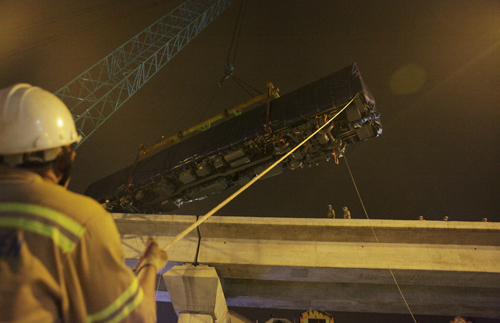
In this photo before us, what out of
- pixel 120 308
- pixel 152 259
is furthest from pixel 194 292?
pixel 120 308

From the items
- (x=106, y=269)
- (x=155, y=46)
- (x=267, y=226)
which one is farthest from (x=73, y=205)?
(x=155, y=46)

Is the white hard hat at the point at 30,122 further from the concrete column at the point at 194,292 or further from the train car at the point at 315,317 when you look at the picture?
the train car at the point at 315,317

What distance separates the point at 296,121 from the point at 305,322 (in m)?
8.46

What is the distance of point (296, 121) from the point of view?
763cm

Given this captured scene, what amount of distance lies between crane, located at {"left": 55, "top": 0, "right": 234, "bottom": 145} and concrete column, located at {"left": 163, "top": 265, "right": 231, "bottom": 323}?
20703 mm

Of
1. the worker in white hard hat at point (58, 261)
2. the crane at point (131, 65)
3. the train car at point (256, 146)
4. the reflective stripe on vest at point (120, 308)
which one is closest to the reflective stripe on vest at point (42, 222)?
the worker in white hard hat at point (58, 261)

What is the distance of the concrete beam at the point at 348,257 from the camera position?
6.93 meters

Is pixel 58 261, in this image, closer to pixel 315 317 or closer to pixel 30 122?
pixel 30 122

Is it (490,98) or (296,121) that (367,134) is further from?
(490,98)

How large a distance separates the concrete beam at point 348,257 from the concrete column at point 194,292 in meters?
0.41

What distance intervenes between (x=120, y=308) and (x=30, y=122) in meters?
1.08

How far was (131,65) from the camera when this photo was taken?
84.7 ft

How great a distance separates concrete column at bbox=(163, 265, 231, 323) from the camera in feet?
23.3

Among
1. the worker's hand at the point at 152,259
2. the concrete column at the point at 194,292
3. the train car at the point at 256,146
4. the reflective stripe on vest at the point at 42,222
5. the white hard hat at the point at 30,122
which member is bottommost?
the concrete column at the point at 194,292
